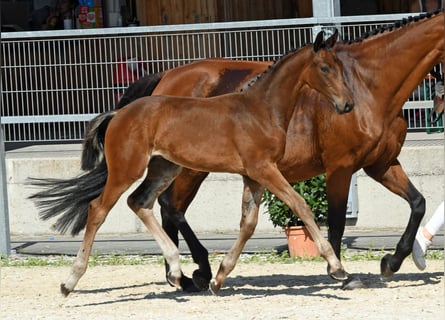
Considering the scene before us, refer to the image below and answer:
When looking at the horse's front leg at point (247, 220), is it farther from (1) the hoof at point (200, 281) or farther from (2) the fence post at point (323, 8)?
(2) the fence post at point (323, 8)

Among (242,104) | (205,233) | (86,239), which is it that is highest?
(242,104)

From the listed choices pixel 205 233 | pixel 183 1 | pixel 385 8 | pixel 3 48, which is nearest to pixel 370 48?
pixel 205 233

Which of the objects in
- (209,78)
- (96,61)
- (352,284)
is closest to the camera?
(352,284)

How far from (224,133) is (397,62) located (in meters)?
1.50

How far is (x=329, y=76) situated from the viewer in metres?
8.09

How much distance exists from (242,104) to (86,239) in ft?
4.72

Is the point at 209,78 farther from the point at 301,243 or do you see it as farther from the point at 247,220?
the point at 301,243

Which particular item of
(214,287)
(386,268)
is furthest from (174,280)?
(386,268)

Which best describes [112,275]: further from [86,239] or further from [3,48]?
[3,48]

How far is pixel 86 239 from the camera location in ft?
27.7

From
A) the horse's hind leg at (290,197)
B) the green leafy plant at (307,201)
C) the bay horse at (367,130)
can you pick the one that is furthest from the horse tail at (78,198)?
the green leafy plant at (307,201)

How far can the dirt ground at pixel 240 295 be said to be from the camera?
7922 mm

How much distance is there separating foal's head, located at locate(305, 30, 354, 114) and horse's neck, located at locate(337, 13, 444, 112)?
2.26 feet

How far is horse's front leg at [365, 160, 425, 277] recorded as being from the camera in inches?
352
